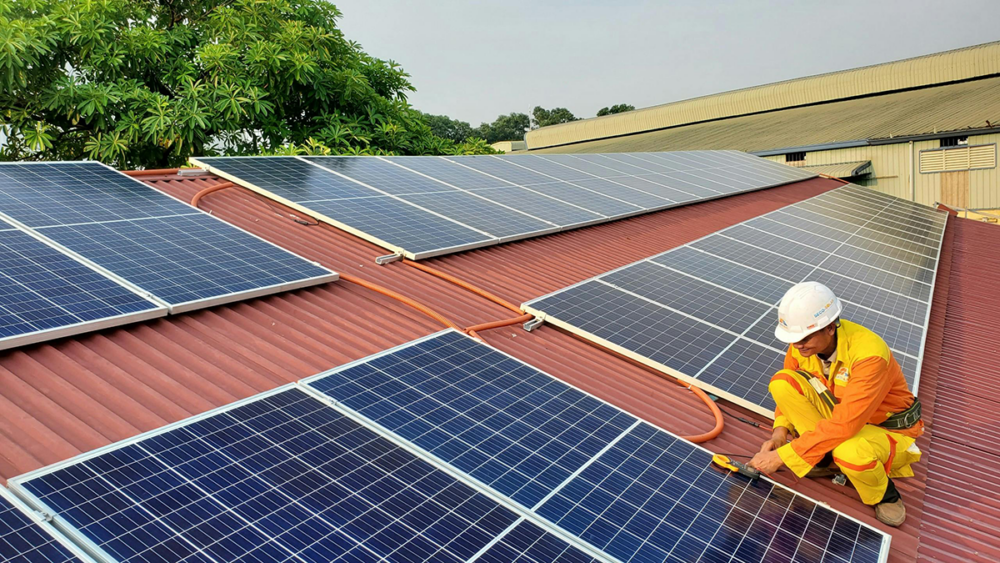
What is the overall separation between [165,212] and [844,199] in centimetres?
2059

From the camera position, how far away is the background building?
40.8 meters

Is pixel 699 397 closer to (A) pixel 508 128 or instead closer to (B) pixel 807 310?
(B) pixel 807 310

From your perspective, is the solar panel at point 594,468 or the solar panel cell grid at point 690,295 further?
the solar panel cell grid at point 690,295

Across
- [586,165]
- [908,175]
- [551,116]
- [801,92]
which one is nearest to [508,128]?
[551,116]

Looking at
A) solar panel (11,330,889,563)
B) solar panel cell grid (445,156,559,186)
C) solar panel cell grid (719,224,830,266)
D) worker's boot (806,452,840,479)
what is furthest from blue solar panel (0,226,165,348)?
solar panel cell grid (719,224,830,266)

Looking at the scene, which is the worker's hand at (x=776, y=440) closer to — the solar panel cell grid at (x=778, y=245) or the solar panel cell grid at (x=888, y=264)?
the solar panel cell grid at (x=778, y=245)

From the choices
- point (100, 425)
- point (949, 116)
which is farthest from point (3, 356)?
point (949, 116)

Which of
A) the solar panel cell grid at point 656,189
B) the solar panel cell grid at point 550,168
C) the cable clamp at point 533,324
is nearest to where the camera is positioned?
the cable clamp at point 533,324

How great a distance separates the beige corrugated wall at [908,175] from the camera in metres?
40.0

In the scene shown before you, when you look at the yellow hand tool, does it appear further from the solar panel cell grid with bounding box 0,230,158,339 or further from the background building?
the background building

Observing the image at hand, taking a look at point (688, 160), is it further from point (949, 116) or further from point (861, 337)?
point (949, 116)

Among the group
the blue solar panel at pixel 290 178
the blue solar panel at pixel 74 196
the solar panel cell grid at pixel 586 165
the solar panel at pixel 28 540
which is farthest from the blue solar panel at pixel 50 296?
the solar panel cell grid at pixel 586 165

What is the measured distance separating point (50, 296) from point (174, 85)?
1855 cm

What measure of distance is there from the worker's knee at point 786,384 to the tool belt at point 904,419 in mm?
785
